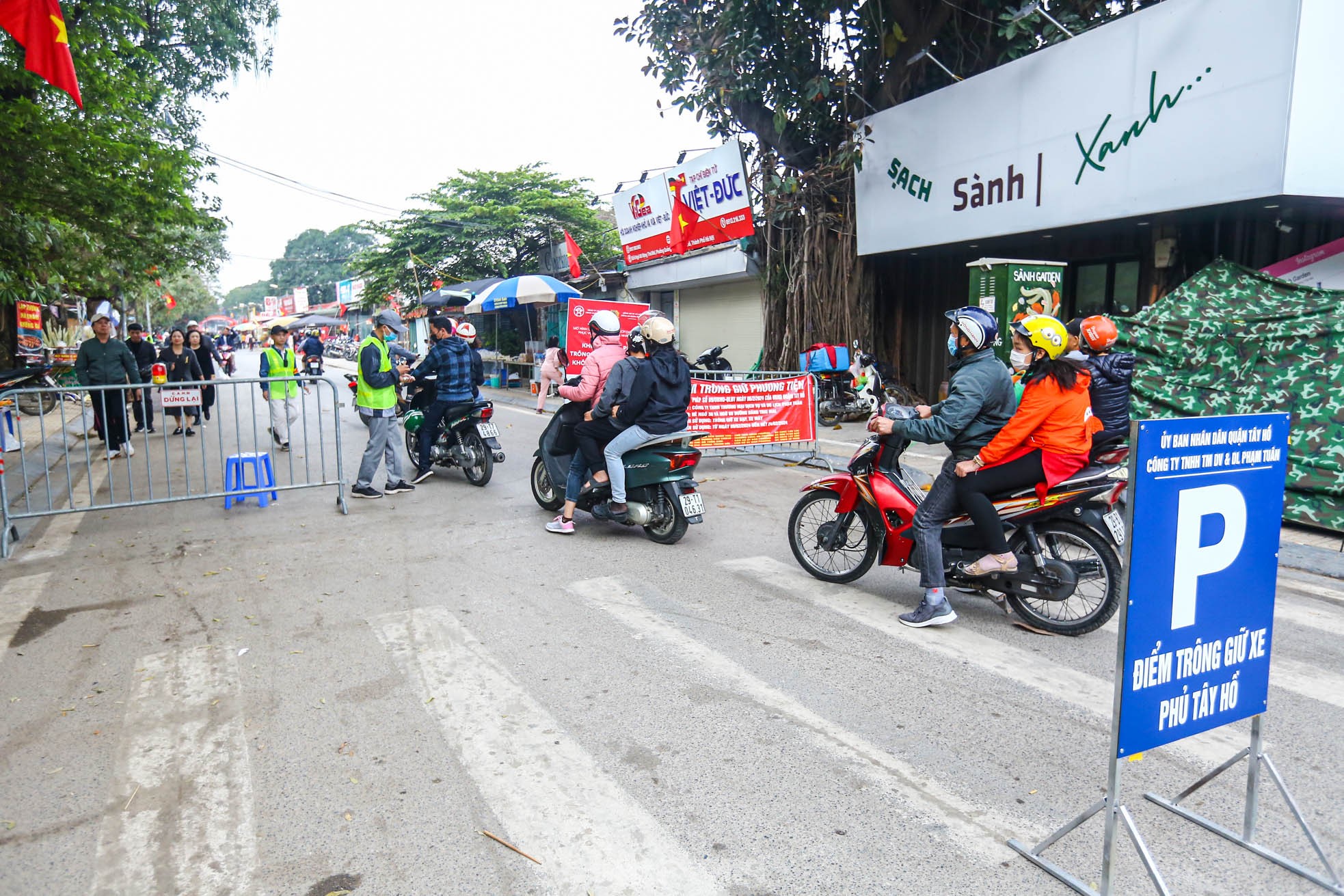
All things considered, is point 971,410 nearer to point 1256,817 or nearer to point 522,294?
point 1256,817

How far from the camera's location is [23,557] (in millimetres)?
6617

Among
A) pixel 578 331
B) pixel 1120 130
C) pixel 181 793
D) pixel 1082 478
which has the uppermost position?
pixel 1120 130

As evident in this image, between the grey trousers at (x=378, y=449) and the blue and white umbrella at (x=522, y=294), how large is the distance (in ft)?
39.7

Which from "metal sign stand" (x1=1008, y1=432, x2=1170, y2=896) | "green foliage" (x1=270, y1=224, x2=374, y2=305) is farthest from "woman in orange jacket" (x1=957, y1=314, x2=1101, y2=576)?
"green foliage" (x1=270, y1=224, x2=374, y2=305)

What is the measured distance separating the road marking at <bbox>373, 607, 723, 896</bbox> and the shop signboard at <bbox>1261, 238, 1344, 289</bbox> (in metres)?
9.15

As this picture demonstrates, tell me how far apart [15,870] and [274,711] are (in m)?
1.19

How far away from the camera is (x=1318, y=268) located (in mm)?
9336

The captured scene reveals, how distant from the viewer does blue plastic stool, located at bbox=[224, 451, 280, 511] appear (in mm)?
8250

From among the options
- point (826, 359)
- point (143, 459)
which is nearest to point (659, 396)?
point (143, 459)

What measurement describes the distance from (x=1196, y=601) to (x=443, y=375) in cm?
798

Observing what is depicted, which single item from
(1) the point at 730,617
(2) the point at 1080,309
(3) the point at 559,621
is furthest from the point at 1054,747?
(2) the point at 1080,309

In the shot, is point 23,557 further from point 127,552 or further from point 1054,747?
point 1054,747

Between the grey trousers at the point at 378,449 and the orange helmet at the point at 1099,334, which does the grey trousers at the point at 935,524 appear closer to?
the orange helmet at the point at 1099,334

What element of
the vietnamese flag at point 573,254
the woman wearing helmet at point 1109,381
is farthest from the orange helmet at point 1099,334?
the vietnamese flag at point 573,254
